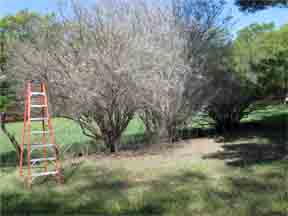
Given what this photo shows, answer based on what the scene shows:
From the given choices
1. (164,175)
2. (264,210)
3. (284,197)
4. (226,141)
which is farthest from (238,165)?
(226,141)

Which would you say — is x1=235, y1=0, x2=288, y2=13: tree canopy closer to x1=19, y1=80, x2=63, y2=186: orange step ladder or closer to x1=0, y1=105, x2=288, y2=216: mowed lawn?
x1=0, y1=105, x2=288, y2=216: mowed lawn

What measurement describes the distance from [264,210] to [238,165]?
2.51 metres

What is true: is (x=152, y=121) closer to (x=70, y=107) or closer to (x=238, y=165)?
(x=70, y=107)

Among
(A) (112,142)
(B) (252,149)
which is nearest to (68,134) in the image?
(A) (112,142)

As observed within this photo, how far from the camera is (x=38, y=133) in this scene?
6.09m

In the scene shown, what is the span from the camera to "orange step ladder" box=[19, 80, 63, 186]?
5.55 metres

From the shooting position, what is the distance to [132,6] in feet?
27.8

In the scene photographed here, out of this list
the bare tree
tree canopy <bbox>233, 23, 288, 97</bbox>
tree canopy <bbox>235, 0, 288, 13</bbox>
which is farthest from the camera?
tree canopy <bbox>233, 23, 288, 97</bbox>

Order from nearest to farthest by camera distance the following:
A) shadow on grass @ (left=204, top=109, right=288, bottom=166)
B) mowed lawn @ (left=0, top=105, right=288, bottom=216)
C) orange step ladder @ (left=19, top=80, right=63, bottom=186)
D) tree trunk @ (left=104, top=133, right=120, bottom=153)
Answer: mowed lawn @ (left=0, top=105, right=288, bottom=216) → orange step ladder @ (left=19, top=80, right=63, bottom=186) → shadow on grass @ (left=204, top=109, right=288, bottom=166) → tree trunk @ (left=104, top=133, right=120, bottom=153)

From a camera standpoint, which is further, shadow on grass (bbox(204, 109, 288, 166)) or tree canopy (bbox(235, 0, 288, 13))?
shadow on grass (bbox(204, 109, 288, 166))

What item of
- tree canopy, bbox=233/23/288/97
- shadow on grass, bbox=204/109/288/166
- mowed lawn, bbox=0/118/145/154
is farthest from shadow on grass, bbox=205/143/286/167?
tree canopy, bbox=233/23/288/97

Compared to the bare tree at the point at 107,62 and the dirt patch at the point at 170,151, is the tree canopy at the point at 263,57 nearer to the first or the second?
the dirt patch at the point at 170,151

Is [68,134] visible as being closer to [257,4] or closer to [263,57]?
[263,57]

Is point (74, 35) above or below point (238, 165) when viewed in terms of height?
above
